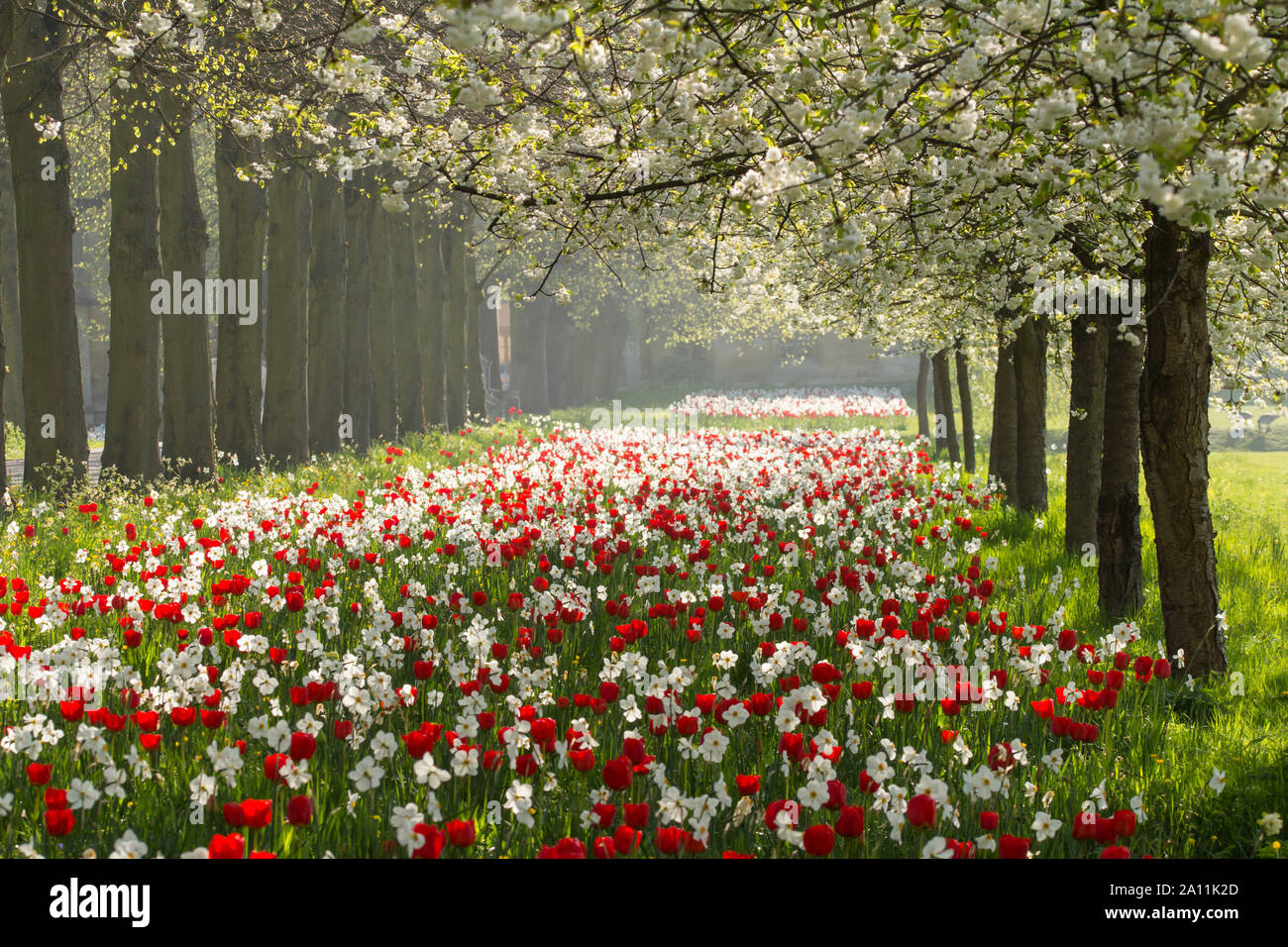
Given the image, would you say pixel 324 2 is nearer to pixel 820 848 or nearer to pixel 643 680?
pixel 643 680

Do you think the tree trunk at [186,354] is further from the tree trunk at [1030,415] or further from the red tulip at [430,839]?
the red tulip at [430,839]

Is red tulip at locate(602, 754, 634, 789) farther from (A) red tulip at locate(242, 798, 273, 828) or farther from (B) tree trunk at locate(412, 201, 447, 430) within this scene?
(B) tree trunk at locate(412, 201, 447, 430)

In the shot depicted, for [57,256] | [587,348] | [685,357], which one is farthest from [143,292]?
[685,357]

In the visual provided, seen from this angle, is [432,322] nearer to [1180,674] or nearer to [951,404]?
[951,404]

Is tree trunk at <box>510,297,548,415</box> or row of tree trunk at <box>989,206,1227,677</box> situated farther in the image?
tree trunk at <box>510,297,548,415</box>

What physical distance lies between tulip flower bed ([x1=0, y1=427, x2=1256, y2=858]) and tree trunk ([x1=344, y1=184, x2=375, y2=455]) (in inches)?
443

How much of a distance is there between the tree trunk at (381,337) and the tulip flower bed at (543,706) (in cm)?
1278

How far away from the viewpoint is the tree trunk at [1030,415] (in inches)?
452

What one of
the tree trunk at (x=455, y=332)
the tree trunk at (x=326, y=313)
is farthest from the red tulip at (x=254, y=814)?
the tree trunk at (x=455, y=332)

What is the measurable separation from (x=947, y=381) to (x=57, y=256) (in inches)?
579

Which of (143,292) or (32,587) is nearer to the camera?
(32,587)

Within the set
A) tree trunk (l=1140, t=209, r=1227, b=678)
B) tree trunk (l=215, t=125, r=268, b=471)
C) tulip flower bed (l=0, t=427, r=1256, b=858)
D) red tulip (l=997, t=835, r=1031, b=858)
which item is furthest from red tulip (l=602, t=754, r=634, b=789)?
tree trunk (l=215, t=125, r=268, b=471)

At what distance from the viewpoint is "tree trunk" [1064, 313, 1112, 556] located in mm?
9102
